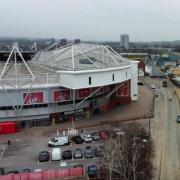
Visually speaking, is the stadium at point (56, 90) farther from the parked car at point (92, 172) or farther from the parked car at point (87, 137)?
the parked car at point (92, 172)

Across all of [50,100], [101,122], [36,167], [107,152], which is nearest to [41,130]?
[50,100]

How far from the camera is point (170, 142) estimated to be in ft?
132

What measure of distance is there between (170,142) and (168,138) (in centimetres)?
158

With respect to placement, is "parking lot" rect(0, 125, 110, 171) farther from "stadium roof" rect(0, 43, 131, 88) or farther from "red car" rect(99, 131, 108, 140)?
"stadium roof" rect(0, 43, 131, 88)

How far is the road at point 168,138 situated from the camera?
104 ft

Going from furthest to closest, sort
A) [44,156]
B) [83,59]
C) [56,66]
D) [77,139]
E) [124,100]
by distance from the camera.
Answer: [124,100] < [56,66] < [83,59] < [77,139] < [44,156]

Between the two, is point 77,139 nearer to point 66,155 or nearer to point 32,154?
point 32,154

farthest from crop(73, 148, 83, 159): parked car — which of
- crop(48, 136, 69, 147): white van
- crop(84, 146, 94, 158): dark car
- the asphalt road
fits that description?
the asphalt road

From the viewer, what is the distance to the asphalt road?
31344 millimetres

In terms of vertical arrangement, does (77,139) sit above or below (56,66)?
below

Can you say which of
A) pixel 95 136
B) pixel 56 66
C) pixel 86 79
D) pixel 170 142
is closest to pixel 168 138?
pixel 170 142

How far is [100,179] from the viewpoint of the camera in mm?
29609

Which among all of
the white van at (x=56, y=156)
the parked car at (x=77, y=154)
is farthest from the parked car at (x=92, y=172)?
the white van at (x=56, y=156)

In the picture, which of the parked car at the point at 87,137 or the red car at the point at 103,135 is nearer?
the parked car at the point at 87,137
